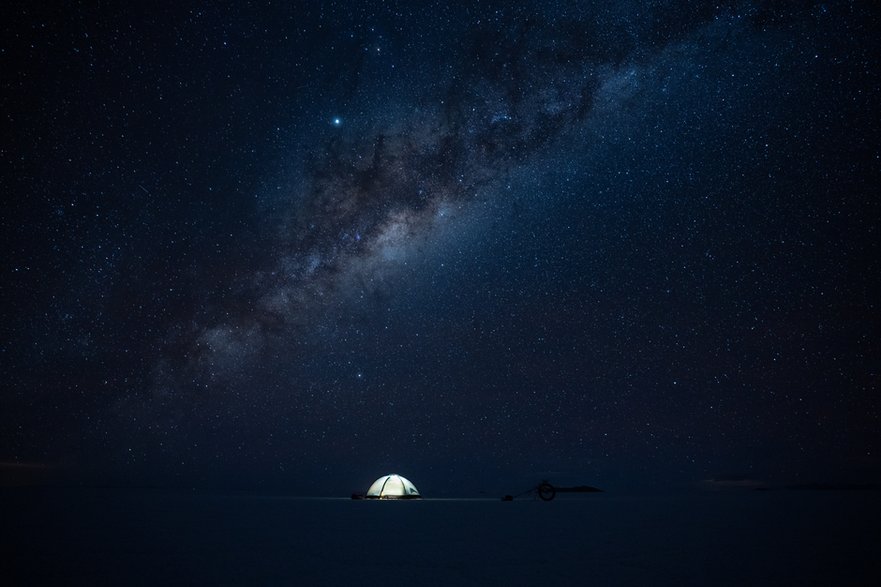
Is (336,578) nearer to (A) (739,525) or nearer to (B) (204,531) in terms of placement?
(B) (204,531)

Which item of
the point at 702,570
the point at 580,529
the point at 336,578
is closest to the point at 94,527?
the point at 336,578

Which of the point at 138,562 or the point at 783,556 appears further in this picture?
the point at 783,556

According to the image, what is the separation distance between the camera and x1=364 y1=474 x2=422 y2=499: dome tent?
47250 millimetres

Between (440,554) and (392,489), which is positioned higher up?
(392,489)

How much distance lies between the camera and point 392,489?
4747 cm

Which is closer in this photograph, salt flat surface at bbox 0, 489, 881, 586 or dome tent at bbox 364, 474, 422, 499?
salt flat surface at bbox 0, 489, 881, 586

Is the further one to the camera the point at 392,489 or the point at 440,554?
the point at 392,489

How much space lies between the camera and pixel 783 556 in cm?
1413

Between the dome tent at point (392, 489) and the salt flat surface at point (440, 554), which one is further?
the dome tent at point (392, 489)

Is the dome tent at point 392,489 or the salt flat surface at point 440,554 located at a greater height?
the dome tent at point 392,489

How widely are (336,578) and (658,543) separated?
10625 mm

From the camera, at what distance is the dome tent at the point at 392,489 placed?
1860 inches

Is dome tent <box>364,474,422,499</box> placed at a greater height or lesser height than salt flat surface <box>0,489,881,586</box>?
greater

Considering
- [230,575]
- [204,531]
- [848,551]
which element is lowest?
[848,551]
